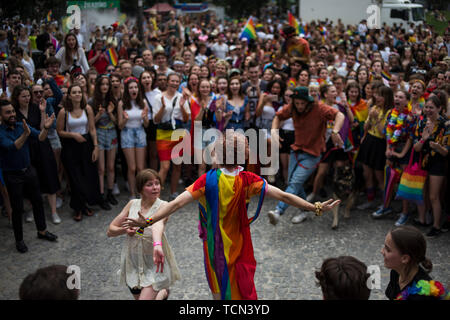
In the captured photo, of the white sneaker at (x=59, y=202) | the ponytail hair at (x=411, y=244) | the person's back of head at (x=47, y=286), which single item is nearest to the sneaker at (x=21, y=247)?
the white sneaker at (x=59, y=202)

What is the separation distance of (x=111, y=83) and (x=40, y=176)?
1679mm

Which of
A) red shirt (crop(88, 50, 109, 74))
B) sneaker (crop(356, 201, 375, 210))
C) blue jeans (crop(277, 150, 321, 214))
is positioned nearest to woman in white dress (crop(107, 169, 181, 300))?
Result: blue jeans (crop(277, 150, 321, 214))

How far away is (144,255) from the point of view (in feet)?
11.3

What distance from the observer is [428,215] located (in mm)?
5855

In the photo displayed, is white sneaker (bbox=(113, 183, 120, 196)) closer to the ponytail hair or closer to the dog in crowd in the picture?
the dog in crowd

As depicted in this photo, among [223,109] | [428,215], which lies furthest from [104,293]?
[428,215]

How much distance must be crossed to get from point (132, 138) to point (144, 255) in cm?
336

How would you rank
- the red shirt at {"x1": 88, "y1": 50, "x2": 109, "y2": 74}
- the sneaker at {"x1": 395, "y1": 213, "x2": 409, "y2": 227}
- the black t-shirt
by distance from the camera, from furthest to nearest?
the red shirt at {"x1": 88, "y1": 50, "x2": 109, "y2": 74}, the sneaker at {"x1": 395, "y1": 213, "x2": 409, "y2": 227}, the black t-shirt

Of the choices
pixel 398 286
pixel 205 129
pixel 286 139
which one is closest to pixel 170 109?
pixel 205 129

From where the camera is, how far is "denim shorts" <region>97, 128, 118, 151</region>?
21.1 feet

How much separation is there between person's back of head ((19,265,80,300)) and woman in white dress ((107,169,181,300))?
1.10 meters

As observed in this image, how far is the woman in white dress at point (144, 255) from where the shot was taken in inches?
133

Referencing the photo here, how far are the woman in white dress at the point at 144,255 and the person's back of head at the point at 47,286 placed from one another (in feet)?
3.61

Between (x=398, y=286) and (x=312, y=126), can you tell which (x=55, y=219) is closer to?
(x=312, y=126)
